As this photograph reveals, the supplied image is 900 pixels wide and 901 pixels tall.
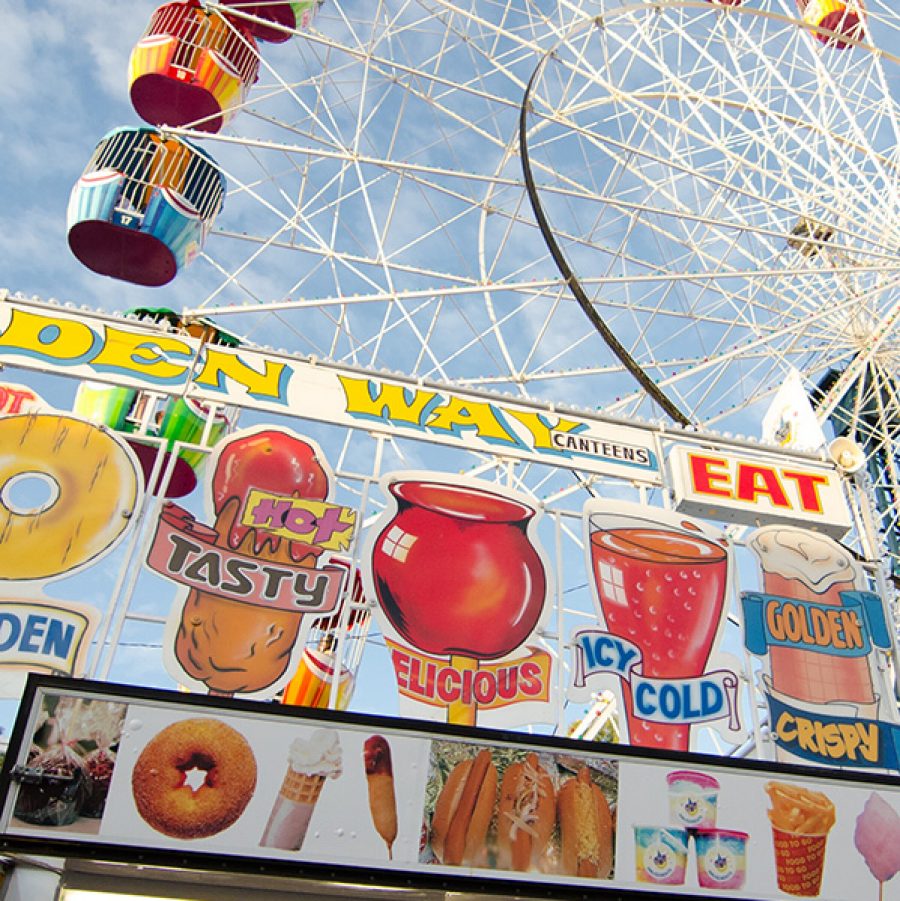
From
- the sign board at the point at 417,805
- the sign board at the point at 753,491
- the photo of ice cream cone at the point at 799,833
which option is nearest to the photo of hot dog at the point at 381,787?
the sign board at the point at 417,805

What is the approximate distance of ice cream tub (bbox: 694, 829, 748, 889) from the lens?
562 cm

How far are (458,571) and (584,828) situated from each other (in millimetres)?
2232

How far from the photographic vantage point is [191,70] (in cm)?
1562

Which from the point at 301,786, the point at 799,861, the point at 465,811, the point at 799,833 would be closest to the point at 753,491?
the point at 799,833

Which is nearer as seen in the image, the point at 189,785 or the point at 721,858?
the point at 189,785

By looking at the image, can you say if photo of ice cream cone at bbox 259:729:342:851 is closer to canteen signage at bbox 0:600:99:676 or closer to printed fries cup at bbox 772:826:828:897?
canteen signage at bbox 0:600:99:676

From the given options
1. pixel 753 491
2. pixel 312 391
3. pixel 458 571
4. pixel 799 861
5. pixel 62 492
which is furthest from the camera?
pixel 753 491

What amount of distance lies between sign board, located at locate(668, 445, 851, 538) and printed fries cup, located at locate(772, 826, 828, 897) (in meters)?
3.01

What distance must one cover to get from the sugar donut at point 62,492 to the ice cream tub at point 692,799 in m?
3.88

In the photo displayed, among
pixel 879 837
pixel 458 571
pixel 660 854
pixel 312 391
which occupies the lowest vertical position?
pixel 660 854

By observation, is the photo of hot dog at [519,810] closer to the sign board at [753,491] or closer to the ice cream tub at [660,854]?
the ice cream tub at [660,854]

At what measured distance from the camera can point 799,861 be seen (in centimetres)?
581

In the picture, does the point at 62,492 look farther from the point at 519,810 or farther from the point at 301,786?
the point at 519,810

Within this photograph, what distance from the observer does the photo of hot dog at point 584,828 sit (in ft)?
18.1
